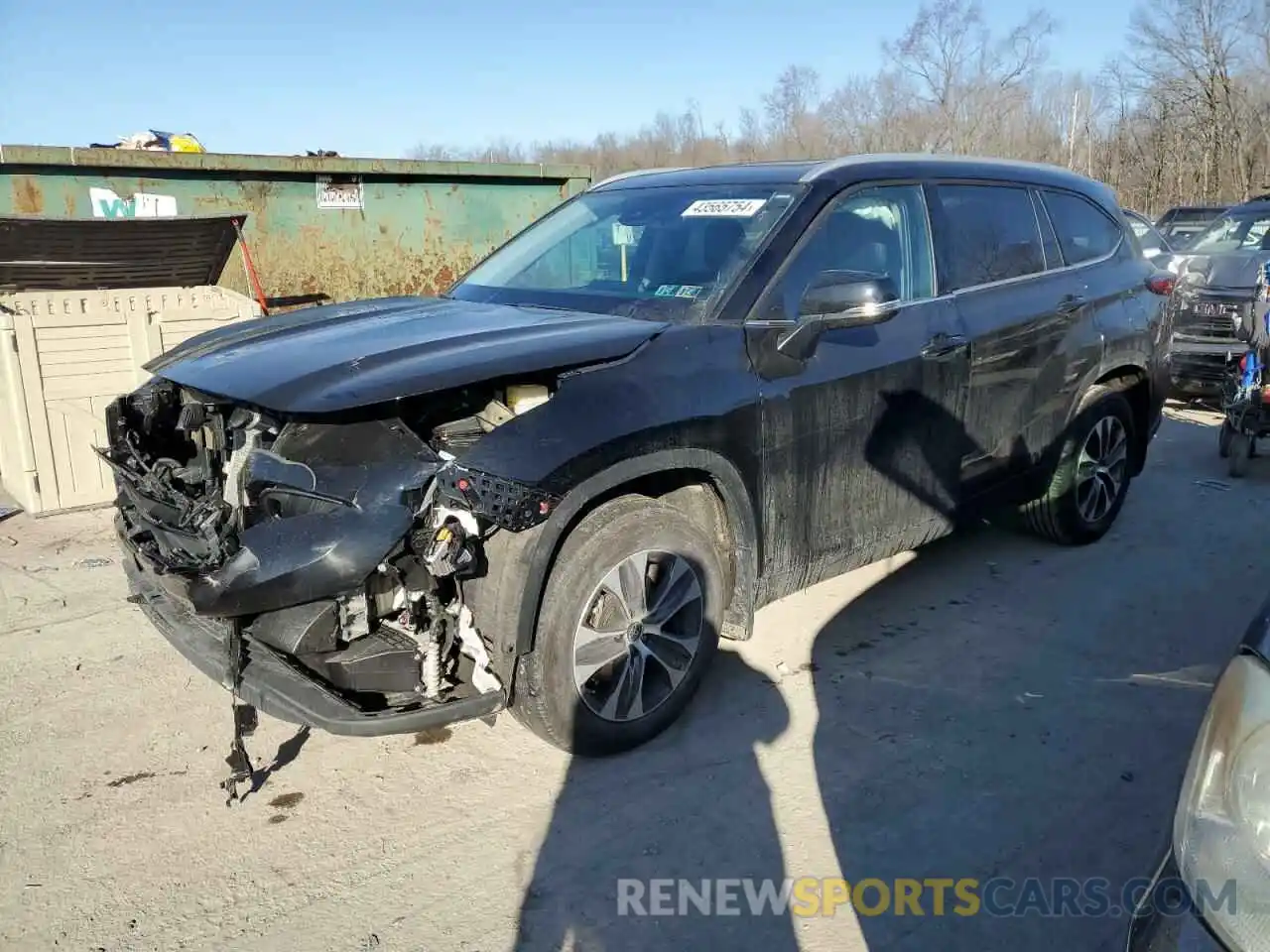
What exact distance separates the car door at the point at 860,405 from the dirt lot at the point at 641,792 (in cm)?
56

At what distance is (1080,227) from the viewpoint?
201 inches

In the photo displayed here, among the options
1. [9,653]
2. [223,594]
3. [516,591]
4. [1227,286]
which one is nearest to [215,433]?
[223,594]

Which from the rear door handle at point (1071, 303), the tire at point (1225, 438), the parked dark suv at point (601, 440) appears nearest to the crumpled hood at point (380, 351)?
the parked dark suv at point (601, 440)

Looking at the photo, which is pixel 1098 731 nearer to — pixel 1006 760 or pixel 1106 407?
pixel 1006 760

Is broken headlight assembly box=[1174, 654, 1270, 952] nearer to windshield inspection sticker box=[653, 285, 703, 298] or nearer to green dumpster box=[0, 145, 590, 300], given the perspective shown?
windshield inspection sticker box=[653, 285, 703, 298]

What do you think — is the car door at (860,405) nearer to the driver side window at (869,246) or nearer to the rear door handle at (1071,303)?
the driver side window at (869,246)

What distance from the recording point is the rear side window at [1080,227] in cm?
496

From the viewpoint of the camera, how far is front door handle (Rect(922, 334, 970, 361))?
158 inches

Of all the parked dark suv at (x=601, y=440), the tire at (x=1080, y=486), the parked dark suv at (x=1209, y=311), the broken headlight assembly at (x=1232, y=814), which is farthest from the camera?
the parked dark suv at (x=1209, y=311)

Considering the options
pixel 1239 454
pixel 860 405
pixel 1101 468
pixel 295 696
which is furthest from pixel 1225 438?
pixel 295 696

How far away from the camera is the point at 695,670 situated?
11.4 feet

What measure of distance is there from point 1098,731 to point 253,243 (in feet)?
22.5

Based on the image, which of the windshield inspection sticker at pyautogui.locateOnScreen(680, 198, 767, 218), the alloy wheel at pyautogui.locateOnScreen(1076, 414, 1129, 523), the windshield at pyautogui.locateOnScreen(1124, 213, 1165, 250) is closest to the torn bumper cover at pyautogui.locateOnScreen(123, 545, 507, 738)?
the windshield inspection sticker at pyautogui.locateOnScreen(680, 198, 767, 218)

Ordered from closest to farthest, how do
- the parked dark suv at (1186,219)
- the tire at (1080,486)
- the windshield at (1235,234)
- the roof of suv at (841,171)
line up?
the roof of suv at (841,171), the tire at (1080,486), the windshield at (1235,234), the parked dark suv at (1186,219)
